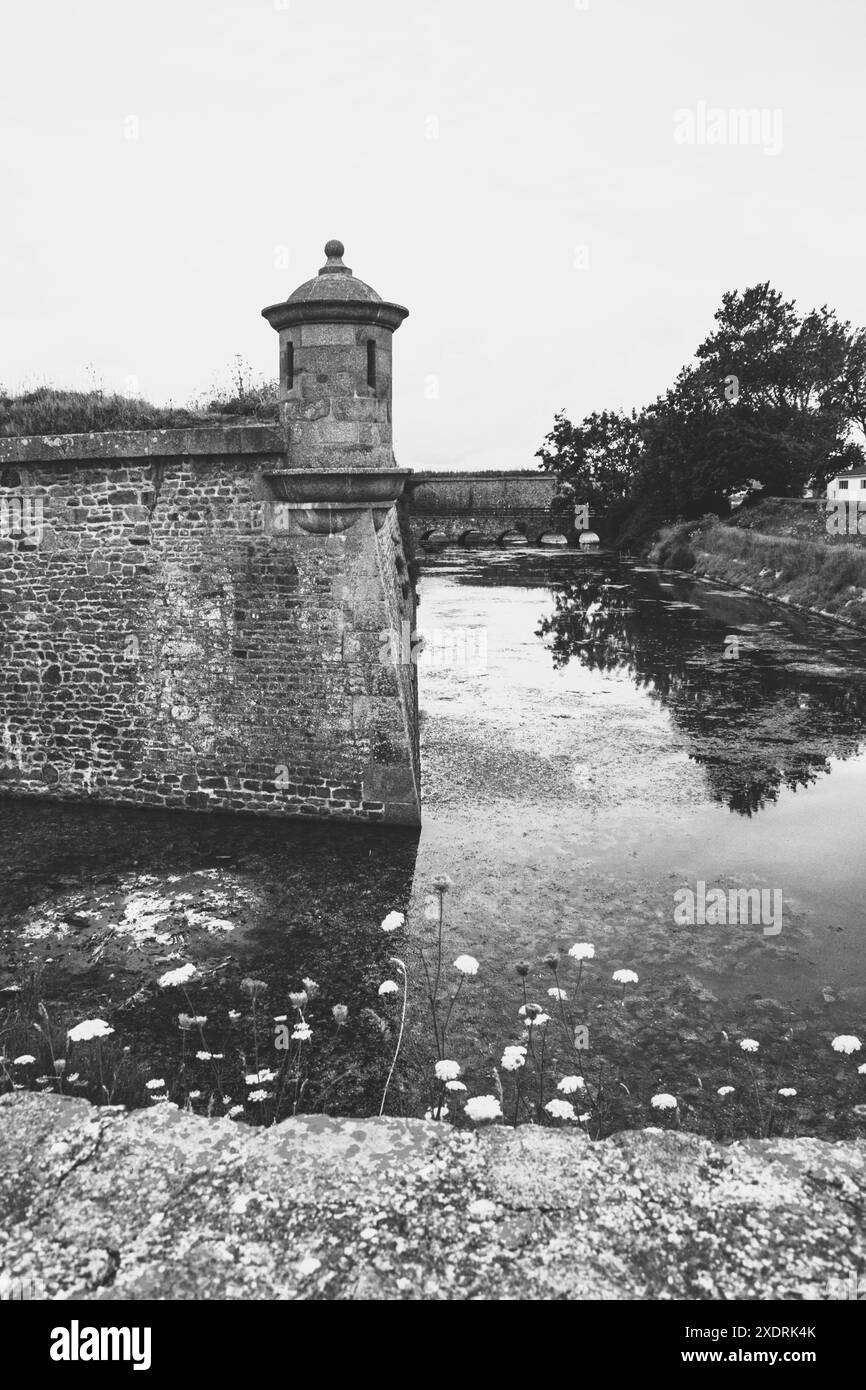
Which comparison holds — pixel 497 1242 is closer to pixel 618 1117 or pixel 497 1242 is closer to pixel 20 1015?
pixel 618 1117

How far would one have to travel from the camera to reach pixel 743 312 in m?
51.7

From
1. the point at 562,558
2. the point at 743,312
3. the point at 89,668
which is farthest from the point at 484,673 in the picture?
Answer: the point at 743,312

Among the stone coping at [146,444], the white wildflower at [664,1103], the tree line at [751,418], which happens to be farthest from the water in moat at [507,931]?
the tree line at [751,418]

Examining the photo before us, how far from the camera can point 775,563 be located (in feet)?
104

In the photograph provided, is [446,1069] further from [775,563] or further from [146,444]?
[775,563]

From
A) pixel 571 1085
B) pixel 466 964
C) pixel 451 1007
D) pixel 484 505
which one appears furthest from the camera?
pixel 484 505

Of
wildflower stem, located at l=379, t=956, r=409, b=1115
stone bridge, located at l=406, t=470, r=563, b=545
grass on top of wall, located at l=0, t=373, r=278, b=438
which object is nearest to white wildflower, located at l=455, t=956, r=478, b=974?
wildflower stem, located at l=379, t=956, r=409, b=1115

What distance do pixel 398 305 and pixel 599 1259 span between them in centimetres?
844

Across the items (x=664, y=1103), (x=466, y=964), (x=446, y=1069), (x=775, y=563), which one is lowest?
(x=664, y=1103)

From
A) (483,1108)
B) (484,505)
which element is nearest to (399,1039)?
(483,1108)

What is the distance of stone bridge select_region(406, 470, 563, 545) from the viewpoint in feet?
210

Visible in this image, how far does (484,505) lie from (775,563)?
3889 cm

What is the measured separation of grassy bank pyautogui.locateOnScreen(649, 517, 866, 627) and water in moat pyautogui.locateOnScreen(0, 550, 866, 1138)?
12.3m

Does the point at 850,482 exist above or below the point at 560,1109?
above
